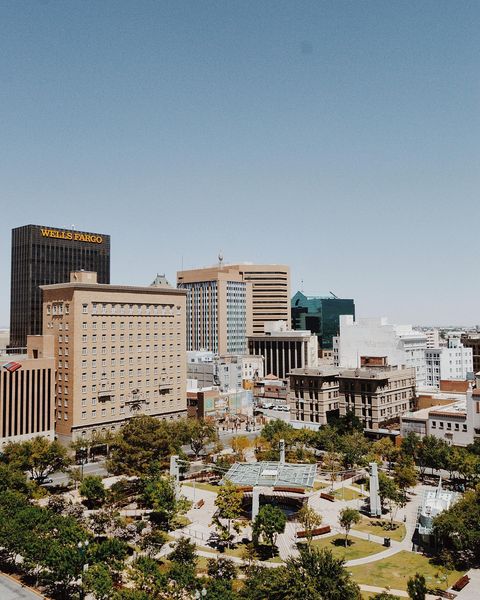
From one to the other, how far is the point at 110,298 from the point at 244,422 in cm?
5464

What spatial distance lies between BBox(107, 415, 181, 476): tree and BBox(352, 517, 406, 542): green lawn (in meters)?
32.1

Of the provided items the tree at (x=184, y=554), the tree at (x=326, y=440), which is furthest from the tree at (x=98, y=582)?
the tree at (x=326, y=440)

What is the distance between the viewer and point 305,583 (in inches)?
1802

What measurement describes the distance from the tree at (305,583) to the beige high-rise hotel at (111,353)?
76055mm

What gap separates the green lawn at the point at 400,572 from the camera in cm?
5728

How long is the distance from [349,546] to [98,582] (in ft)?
107

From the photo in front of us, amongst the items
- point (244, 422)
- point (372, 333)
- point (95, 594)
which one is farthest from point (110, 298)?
point (372, 333)

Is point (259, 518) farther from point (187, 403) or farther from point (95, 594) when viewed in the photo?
point (187, 403)

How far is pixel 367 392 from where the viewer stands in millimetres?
127375

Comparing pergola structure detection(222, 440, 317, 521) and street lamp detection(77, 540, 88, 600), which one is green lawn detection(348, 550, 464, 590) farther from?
street lamp detection(77, 540, 88, 600)

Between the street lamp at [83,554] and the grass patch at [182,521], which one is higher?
the street lamp at [83,554]

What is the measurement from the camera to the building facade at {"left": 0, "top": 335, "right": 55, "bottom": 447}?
10356 centimetres

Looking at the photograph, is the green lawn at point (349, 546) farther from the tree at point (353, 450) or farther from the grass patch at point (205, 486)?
the tree at point (353, 450)

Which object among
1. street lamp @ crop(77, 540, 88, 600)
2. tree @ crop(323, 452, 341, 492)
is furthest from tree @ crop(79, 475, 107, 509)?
tree @ crop(323, 452, 341, 492)
